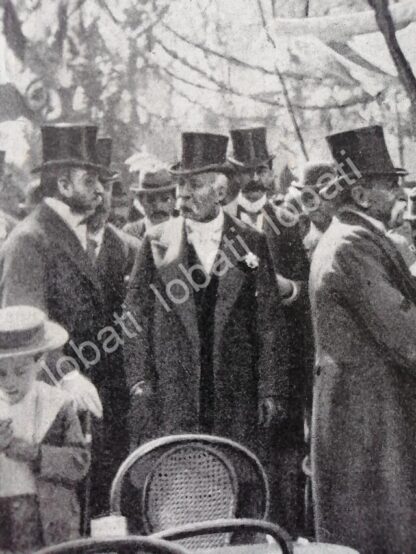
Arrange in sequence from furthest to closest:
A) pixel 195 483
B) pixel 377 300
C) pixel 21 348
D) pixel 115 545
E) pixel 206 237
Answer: pixel 206 237
pixel 377 300
pixel 21 348
pixel 195 483
pixel 115 545

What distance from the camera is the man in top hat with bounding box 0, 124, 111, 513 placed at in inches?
137

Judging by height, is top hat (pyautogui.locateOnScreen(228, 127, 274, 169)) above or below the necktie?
above

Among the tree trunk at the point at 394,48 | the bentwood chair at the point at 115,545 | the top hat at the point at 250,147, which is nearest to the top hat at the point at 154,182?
the top hat at the point at 250,147

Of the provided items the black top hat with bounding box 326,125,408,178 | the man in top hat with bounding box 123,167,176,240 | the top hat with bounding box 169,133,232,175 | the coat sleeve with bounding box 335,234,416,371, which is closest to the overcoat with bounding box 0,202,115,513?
the man in top hat with bounding box 123,167,176,240

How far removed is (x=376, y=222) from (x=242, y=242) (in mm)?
638

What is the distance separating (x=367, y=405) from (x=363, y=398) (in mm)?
37

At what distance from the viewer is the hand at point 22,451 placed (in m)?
3.31

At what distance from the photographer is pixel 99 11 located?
3.64 meters

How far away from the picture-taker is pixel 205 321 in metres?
3.62

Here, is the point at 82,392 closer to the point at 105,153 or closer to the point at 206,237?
the point at 206,237

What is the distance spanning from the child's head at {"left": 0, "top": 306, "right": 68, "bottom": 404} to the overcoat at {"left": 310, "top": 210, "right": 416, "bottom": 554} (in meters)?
1.27

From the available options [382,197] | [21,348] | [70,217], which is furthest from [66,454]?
[382,197]

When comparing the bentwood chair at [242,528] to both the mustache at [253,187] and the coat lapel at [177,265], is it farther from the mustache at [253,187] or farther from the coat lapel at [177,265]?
the mustache at [253,187]

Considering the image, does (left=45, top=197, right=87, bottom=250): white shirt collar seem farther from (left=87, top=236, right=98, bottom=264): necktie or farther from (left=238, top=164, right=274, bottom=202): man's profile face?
(left=238, top=164, right=274, bottom=202): man's profile face
